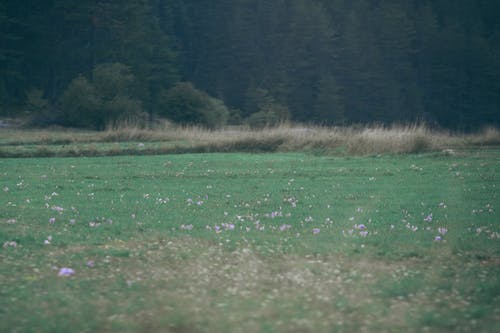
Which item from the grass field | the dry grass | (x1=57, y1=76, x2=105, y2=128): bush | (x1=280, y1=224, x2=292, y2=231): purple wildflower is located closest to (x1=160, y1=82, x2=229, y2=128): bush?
(x1=57, y1=76, x2=105, y2=128): bush

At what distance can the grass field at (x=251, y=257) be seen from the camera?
745 centimetres

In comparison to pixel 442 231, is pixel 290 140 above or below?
below

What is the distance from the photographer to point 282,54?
99812 mm

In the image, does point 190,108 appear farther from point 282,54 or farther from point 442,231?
point 442,231

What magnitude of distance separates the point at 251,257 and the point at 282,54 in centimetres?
9236

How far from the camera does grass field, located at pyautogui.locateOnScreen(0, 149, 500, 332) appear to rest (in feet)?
24.4

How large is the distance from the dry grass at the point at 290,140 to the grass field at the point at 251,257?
48.0ft

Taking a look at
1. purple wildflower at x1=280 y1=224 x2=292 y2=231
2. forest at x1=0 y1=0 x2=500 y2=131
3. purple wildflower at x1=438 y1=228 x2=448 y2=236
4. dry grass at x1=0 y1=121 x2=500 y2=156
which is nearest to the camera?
purple wildflower at x1=438 y1=228 x2=448 y2=236

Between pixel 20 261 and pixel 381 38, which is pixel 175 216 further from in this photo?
pixel 381 38

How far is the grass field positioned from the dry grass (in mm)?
14635

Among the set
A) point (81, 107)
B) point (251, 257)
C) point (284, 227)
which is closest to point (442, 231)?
point (284, 227)

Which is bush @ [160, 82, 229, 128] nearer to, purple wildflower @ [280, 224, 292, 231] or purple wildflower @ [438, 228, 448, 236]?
purple wildflower @ [280, 224, 292, 231]

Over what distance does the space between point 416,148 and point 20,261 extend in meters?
28.9

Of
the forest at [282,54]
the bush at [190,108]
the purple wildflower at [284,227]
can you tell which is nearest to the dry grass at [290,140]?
the bush at [190,108]
